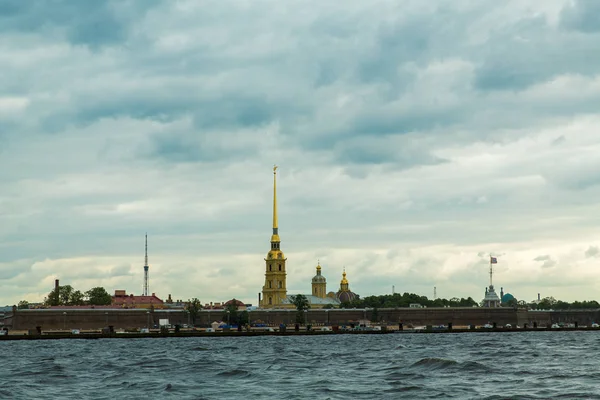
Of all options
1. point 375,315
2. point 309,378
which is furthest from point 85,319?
point 309,378

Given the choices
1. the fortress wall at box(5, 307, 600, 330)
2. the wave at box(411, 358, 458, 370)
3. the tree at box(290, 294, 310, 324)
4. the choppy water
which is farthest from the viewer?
the tree at box(290, 294, 310, 324)

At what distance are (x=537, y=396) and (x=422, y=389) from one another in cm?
533

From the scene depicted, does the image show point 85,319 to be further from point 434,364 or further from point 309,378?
point 309,378

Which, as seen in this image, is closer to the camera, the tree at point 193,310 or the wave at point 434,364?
the wave at point 434,364

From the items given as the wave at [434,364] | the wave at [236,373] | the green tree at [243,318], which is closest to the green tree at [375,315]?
the green tree at [243,318]

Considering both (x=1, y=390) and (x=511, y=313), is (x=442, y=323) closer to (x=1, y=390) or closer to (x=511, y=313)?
(x=511, y=313)

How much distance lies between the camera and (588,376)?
47.9 metres

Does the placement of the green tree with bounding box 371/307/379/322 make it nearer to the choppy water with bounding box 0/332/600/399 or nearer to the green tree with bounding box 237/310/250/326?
the green tree with bounding box 237/310/250/326

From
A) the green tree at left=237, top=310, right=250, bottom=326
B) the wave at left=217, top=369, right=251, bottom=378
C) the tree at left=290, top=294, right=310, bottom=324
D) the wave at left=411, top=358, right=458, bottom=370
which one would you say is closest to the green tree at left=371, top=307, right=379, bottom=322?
the tree at left=290, top=294, right=310, bottom=324

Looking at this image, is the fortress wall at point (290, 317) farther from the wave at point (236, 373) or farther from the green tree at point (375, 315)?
→ the wave at point (236, 373)

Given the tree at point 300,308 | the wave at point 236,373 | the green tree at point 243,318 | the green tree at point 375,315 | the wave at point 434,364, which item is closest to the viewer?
the wave at point 236,373

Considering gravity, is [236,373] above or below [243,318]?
below

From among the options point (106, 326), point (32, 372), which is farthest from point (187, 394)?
point (106, 326)

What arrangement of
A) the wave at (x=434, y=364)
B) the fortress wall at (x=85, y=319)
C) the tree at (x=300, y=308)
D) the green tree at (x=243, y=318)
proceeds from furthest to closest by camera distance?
the tree at (x=300, y=308) < the green tree at (x=243, y=318) < the fortress wall at (x=85, y=319) < the wave at (x=434, y=364)
